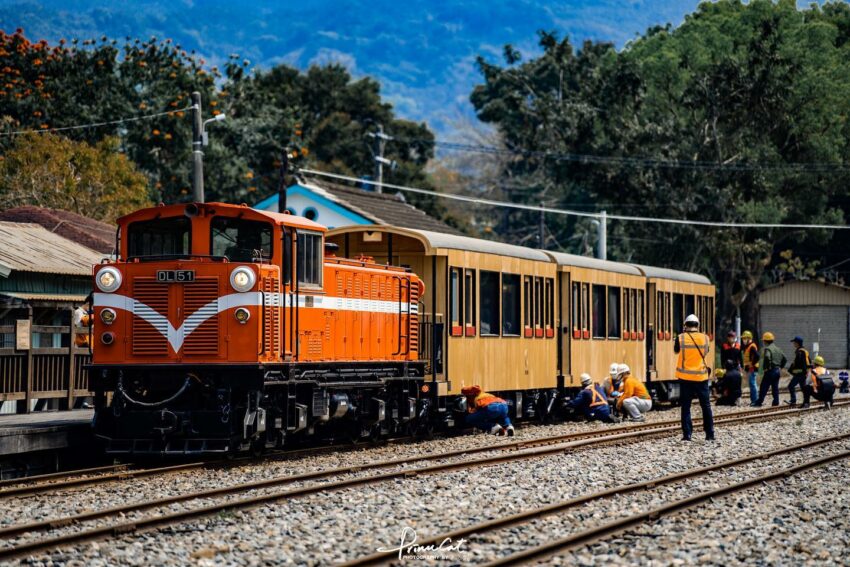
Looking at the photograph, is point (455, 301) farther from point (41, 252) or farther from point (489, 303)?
point (41, 252)

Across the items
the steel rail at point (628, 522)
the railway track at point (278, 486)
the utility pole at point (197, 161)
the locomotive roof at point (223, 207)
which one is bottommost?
the steel rail at point (628, 522)

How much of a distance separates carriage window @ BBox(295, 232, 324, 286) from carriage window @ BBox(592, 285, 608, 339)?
34.0 ft

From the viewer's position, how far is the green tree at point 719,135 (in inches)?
1999

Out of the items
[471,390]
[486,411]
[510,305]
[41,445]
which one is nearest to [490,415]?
[486,411]

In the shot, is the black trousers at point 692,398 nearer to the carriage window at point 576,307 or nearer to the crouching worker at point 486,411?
the crouching worker at point 486,411

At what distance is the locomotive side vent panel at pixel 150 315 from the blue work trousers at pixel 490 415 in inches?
263

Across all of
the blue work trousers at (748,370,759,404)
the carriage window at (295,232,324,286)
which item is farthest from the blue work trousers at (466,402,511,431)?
the blue work trousers at (748,370,759,404)

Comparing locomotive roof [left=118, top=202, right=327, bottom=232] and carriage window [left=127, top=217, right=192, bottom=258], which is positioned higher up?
locomotive roof [left=118, top=202, right=327, bottom=232]

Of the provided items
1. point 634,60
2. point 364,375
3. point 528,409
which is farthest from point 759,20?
point 364,375

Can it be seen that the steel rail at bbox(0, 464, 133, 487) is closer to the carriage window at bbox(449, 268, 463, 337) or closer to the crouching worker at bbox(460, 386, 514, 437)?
the carriage window at bbox(449, 268, 463, 337)

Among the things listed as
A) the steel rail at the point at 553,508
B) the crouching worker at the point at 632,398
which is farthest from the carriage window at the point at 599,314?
the steel rail at the point at 553,508

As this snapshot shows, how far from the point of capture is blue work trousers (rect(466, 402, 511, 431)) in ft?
67.9

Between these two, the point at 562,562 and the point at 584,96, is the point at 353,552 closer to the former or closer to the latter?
the point at 562,562

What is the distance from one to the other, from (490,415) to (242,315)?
6.53 meters
